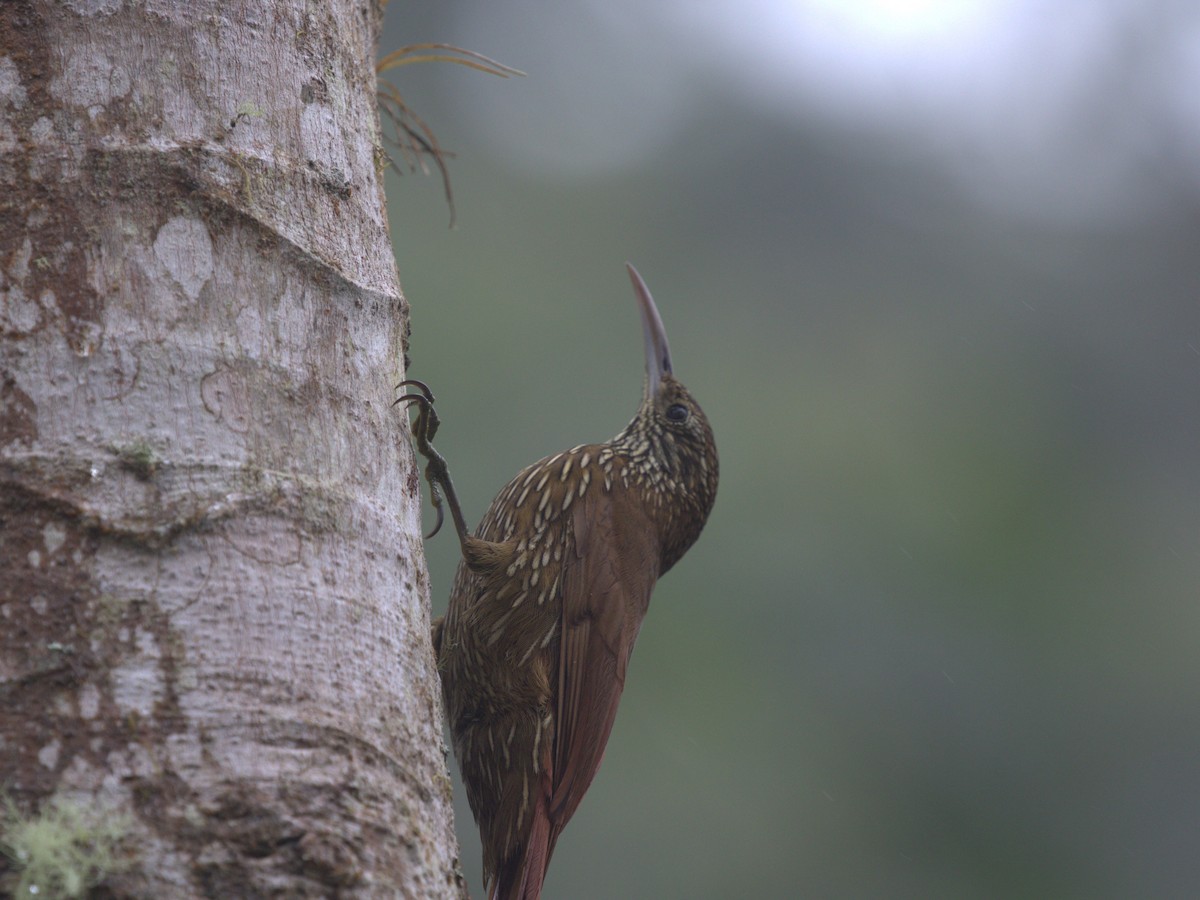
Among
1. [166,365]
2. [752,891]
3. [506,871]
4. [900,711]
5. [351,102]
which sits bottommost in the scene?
[752,891]

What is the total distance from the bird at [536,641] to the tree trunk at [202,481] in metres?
1.01

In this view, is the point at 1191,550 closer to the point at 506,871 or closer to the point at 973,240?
the point at 973,240

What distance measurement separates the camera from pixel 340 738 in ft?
4.29

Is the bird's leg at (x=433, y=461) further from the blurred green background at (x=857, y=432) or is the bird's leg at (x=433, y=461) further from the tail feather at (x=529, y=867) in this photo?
the blurred green background at (x=857, y=432)

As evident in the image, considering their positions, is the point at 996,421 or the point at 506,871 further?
the point at 996,421

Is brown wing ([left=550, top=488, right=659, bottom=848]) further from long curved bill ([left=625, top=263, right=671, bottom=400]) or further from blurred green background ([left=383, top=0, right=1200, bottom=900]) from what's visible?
blurred green background ([left=383, top=0, right=1200, bottom=900])

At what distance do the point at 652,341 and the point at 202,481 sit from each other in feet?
8.28

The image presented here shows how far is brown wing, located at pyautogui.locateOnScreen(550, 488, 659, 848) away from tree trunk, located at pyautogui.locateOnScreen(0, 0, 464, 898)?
126 cm

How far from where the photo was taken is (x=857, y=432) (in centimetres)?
820

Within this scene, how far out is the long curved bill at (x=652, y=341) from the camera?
3701mm

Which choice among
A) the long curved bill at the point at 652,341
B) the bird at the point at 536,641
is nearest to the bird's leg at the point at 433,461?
the bird at the point at 536,641

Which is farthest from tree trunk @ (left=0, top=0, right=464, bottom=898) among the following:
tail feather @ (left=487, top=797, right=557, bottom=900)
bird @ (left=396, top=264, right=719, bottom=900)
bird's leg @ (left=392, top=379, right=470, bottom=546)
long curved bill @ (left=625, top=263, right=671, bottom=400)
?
long curved bill @ (left=625, top=263, right=671, bottom=400)

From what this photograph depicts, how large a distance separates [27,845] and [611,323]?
24.3 feet

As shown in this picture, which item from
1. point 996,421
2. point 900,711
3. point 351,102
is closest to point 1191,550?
point 996,421
